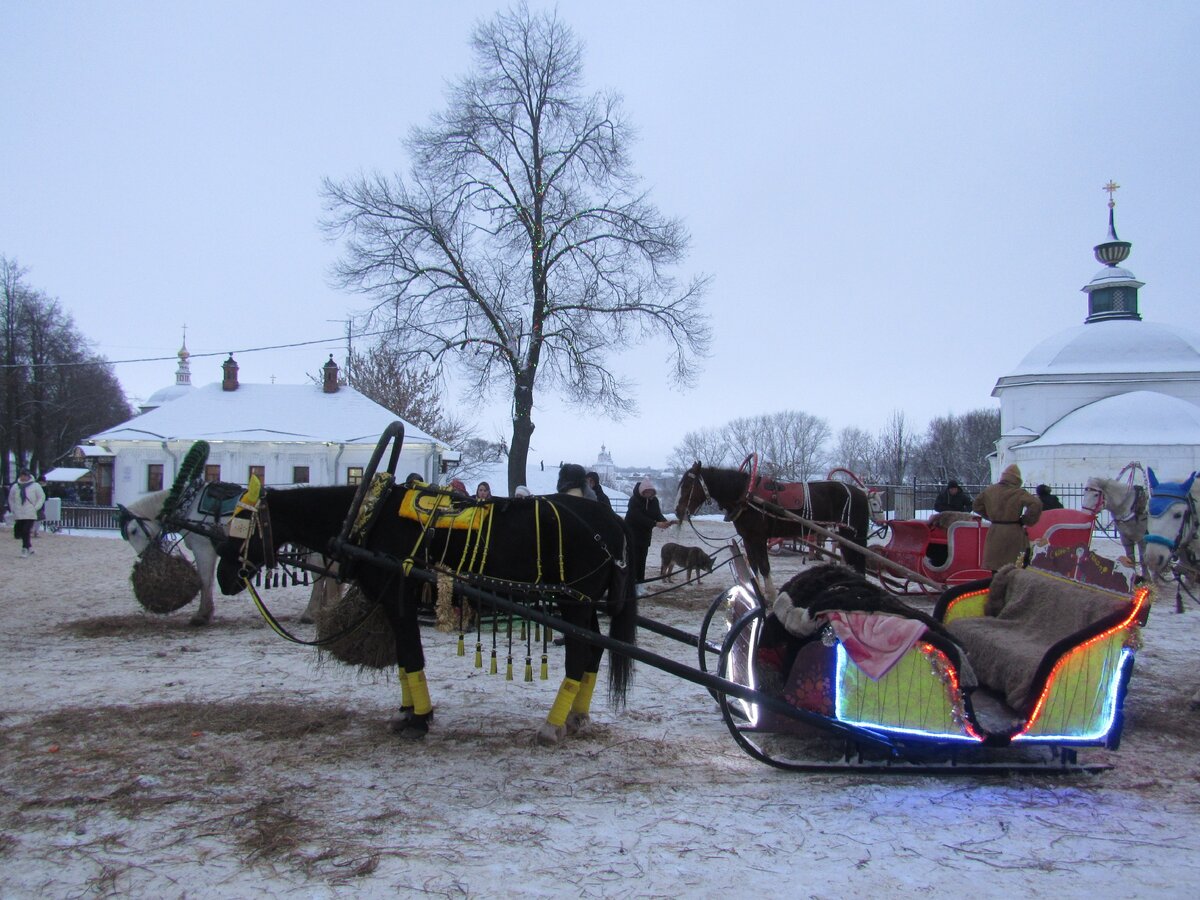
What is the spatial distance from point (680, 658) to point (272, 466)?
2259 cm

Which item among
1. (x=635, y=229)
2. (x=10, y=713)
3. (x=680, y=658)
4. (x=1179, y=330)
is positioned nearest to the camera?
(x=10, y=713)

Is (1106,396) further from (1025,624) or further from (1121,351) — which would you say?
(1025,624)

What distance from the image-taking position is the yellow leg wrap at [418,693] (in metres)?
4.63

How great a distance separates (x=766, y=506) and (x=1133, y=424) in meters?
28.7

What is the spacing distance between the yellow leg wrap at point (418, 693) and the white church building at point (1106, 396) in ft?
101

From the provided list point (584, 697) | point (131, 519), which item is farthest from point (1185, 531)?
point (131, 519)

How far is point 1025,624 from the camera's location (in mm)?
4746

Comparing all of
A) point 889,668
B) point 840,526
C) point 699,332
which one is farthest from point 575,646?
point 699,332

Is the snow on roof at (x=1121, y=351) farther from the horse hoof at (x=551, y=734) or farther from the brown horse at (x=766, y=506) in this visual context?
the horse hoof at (x=551, y=734)

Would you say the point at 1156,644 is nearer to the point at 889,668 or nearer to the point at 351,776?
the point at 889,668

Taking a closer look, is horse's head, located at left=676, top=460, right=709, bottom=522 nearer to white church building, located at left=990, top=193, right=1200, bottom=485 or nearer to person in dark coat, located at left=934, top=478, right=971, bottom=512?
person in dark coat, located at left=934, top=478, right=971, bottom=512

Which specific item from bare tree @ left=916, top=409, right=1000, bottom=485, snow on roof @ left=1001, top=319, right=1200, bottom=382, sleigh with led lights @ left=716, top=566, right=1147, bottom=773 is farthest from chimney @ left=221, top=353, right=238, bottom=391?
bare tree @ left=916, top=409, right=1000, bottom=485

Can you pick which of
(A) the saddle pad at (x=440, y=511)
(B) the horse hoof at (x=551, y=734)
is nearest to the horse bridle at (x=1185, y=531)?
(B) the horse hoof at (x=551, y=734)

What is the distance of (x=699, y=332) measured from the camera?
21688mm
